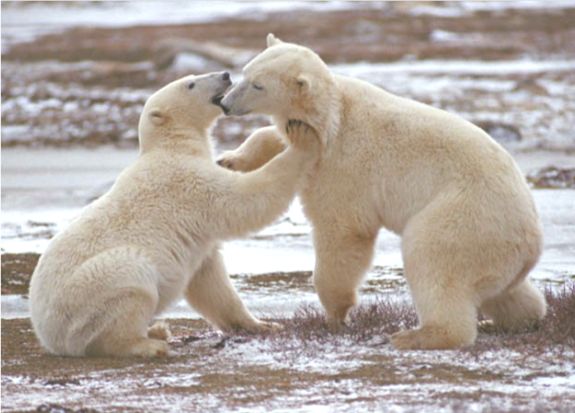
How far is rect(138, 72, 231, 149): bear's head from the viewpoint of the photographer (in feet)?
23.4

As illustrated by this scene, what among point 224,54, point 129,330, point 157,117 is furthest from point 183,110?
point 224,54

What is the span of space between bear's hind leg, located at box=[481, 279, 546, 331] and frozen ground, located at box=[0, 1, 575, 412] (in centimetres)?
19

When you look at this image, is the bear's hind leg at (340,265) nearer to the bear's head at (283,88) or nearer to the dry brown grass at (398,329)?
the dry brown grass at (398,329)

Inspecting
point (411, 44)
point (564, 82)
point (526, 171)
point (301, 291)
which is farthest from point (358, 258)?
point (411, 44)

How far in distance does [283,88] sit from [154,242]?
1.13 m

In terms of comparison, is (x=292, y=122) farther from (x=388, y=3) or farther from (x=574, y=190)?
(x=388, y=3)

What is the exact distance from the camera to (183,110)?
7.21 m

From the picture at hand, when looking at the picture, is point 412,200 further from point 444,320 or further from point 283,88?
point 283,88

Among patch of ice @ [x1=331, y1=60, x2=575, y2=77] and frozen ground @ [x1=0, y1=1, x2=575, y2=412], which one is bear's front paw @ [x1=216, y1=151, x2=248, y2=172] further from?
patch of ice @ [x1=331, y1=60, x2=575, y2=77]

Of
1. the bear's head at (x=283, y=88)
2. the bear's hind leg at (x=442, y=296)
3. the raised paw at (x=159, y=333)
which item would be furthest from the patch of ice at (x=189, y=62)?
the bear's hind leg at (x=442, y=296)

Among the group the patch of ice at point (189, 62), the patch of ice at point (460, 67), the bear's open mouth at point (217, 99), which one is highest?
the patch of ice at point (189, 62)

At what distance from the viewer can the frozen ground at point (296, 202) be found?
18.3 feet

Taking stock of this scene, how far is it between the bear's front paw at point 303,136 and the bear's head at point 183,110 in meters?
0.62

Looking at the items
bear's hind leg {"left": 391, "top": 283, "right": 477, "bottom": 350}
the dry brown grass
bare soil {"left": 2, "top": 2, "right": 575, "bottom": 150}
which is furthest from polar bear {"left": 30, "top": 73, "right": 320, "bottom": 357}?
bare soil {"left": 2, "top": 2, "right": 575, "bottom": 150}
